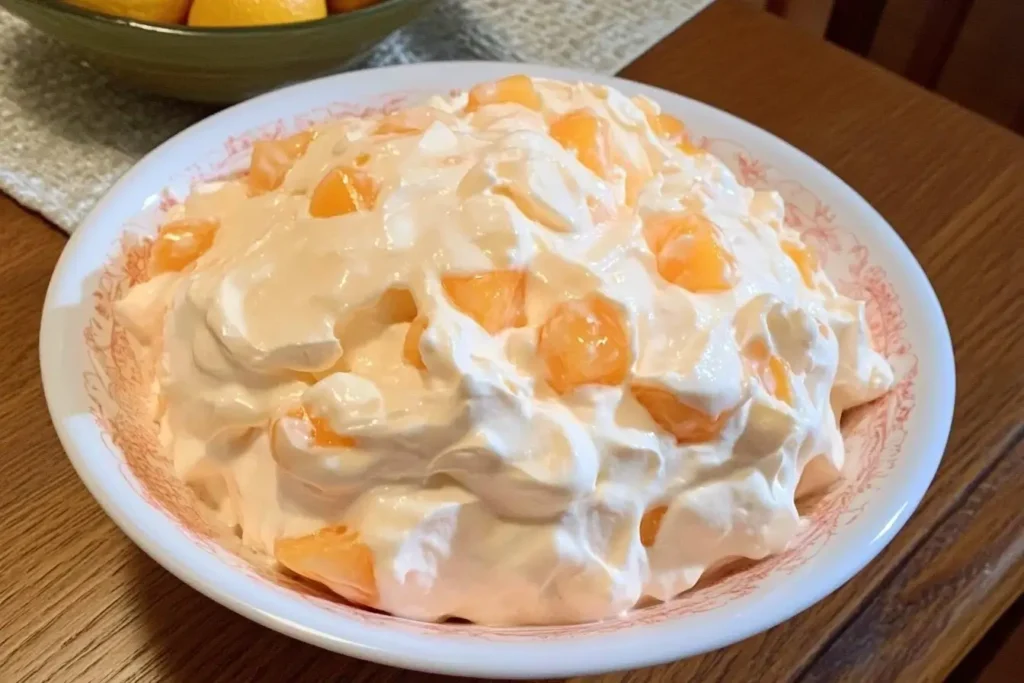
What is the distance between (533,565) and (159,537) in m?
0.23

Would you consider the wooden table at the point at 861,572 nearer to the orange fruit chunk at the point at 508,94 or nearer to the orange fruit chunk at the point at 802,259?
the orange fruit chunk at the point at 802,259

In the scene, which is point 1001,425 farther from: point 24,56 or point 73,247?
point 24,56

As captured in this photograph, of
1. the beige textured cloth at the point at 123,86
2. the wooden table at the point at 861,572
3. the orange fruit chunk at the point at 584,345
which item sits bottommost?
the wooden table at the point at 861,572

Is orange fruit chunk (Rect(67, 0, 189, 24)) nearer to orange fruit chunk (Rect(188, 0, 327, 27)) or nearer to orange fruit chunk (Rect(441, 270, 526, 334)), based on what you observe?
orange fruit chunk (Rect(188, 0, 327, 27))

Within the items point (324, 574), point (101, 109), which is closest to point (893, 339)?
point (324, 574)

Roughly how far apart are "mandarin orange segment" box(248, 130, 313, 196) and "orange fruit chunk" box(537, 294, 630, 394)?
0.95 ft

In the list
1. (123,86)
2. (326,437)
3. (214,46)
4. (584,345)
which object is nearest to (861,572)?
(584,345)

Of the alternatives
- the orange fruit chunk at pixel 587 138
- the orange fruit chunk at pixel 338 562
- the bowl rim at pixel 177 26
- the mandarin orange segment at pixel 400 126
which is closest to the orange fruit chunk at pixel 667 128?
the orange fruit chunk at pixel 587 138

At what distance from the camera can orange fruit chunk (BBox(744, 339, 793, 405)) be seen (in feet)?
2.24

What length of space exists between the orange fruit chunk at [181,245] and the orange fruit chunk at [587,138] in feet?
0.94

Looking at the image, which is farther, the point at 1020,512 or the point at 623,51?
the point at 623,51

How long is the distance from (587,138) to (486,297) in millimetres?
197

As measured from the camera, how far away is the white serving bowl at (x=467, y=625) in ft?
1.89

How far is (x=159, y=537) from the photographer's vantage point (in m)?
0.60
